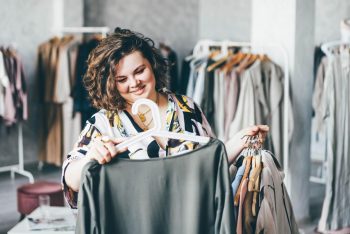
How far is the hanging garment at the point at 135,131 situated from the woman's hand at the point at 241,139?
117mm

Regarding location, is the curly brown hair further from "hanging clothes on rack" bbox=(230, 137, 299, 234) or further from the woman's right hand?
"hanging clothes on rack" bbox=(230, 137, 299, 234)

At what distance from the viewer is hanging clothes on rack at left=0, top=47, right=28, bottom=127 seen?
200 inches

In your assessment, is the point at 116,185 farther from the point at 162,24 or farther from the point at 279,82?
the point at 162,24

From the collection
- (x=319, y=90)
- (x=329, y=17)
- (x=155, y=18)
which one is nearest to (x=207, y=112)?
(x=319, y=90)

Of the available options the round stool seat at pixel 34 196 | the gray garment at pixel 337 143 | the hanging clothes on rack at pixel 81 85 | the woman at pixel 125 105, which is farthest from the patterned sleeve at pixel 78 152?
the hanging clothes on rack at pixel 81 85

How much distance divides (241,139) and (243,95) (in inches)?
76.6

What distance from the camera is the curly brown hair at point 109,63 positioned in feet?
6.66

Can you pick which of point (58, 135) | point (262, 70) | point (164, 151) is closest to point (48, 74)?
point (58, 135)

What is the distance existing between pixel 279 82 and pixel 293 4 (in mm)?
560

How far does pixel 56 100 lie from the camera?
221 inches

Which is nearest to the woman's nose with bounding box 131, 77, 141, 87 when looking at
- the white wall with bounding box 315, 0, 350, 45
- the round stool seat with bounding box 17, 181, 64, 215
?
the round stool seat with bounding box 17, 181, 64, 215

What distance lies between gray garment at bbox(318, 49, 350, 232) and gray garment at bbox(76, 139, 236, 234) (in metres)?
2.33

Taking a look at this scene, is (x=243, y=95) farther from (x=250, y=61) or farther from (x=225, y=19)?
(x=225, y=19)

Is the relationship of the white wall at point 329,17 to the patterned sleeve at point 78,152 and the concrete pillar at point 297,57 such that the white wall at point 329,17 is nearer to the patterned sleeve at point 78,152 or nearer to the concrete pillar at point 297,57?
the concrete pillar at point 297,57
